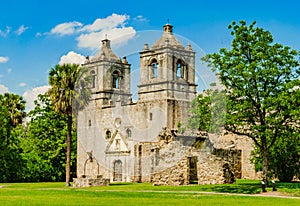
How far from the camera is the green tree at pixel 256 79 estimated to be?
1184 inches

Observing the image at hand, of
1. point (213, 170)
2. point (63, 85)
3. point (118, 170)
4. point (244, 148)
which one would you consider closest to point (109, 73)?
point (63, 85)

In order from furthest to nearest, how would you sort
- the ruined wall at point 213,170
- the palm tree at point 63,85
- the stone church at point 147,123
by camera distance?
the palm tree at point 63,85 → the ruined wall at point 213,170 → the stone church at point 147,123

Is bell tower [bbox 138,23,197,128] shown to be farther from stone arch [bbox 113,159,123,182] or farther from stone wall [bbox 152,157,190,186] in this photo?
stone arch [bbox 113,159,123,182]

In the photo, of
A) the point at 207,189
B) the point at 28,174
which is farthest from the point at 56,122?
the point at 207,189

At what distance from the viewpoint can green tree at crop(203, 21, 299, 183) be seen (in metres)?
30.1

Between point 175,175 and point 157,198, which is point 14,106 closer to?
point 175,175

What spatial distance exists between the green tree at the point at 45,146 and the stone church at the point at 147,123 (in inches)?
98.5

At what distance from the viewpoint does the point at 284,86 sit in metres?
30.3

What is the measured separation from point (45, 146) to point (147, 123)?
1730cm

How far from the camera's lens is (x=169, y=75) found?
36281 mm

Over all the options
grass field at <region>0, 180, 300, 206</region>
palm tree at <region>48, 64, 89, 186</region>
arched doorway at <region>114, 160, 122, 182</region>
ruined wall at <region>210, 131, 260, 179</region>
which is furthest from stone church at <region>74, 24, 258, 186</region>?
grass field at <region>0, 180, 300, 206</region>

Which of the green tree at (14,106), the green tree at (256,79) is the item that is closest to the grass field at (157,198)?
the green tree at (256,79)

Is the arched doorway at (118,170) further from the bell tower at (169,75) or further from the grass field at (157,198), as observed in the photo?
the grass field at (157,198)

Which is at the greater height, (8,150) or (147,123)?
(147,123)
